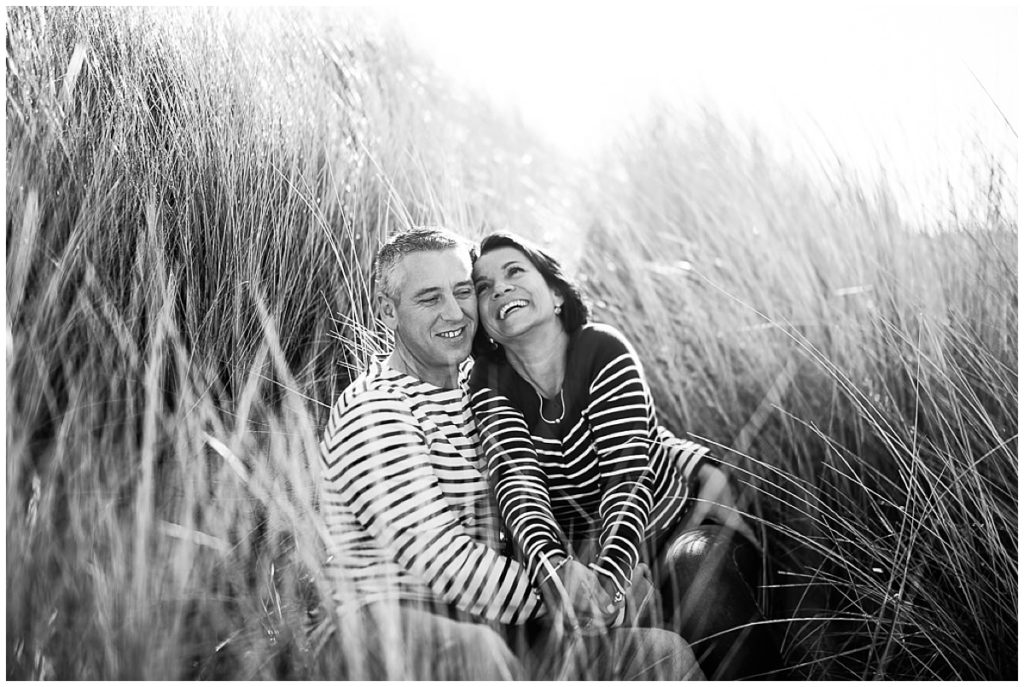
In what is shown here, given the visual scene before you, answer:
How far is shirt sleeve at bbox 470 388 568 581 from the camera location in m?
2.16

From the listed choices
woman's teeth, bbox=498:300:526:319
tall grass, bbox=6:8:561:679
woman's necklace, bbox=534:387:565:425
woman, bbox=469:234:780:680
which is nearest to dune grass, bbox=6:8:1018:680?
tall grass, bbox=6:8:561:679

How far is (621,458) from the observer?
2252mm

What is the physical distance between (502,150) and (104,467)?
6.66ft

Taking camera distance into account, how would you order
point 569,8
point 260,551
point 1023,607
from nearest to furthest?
point 260,551, point 1023,607, point 569,8

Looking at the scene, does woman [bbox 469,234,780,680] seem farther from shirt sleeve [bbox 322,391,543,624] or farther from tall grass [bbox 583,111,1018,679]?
tall grass [bbox 583,111,1018,679]

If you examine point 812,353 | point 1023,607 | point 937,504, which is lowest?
point 1023,607

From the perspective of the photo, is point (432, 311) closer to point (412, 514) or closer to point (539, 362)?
point (539, 362)

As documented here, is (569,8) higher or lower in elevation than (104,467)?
higher

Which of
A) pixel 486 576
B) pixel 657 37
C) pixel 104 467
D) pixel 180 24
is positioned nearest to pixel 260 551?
pixel 104 467

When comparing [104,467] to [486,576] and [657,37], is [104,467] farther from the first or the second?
[657,37]

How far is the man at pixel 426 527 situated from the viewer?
2.08 m

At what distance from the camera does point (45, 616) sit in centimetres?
201

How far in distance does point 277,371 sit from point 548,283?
2.53 feet

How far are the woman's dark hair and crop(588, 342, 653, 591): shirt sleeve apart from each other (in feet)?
0.49
